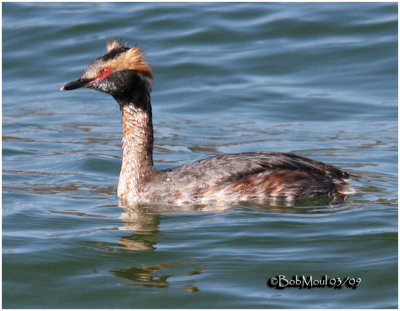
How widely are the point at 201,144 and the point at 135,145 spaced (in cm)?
271

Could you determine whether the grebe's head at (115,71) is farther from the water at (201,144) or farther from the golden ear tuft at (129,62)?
the water at (201,144)

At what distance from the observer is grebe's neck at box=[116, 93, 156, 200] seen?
9727 mm

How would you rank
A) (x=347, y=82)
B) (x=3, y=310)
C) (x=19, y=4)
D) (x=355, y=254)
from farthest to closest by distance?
1. (x=19, y=4)
2. (x=347, y=82)
3. (x=355, y=254)
4. (x=3, y=310)

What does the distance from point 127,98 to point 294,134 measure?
3797mm

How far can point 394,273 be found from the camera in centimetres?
750

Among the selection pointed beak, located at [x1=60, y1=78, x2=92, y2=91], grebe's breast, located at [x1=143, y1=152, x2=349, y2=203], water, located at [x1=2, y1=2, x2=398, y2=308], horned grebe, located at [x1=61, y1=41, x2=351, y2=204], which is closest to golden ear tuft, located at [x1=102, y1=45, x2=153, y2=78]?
horned grebe, located at [x1=61, y1=41, x2=351, y2=204]

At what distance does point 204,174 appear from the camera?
946 cm

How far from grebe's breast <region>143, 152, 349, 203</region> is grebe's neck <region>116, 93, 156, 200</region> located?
0.70 ft

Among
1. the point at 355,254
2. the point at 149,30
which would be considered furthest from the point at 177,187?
the point at 149,30

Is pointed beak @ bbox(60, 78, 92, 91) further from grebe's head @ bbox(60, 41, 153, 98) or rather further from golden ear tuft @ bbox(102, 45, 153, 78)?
golden ear tuft @ bbox(102, 45, 153, 78)

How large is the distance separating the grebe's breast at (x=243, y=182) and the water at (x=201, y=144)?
223mm

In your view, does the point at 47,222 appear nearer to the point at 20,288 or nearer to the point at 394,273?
the point at 20,288

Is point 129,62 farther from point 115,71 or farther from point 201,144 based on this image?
point 201,144

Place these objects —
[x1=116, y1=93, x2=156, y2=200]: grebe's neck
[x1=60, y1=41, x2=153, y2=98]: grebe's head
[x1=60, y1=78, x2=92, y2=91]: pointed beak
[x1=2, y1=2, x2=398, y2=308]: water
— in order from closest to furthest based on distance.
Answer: [x1=2, y1=2, x2=398, y2=308]: water, [x1=60, y1=78, x2=92, y2=91]: pointed beak, [x1=60, y1=41, x2=153, y2=98]: grebe's head, [x1=116, y1=93, x2=156, y2=200]: grebe's neck
